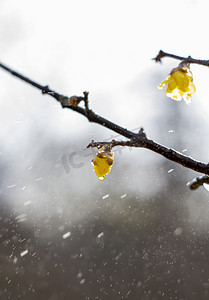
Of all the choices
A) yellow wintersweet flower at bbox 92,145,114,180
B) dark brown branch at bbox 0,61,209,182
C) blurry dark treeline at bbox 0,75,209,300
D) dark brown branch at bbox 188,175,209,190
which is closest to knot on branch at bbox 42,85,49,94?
dark brown branch at bbox 0,61,209,182

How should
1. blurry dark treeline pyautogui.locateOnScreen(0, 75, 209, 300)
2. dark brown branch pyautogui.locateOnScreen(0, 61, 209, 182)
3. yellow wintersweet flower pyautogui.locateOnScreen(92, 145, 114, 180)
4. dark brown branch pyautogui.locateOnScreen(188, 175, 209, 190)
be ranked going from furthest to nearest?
1. blurry dark treeline pyautogui.locateOnScreen(0, 75, 209, 300)
2. yellow wintersweet flower pyautogui.locateOnScreen(92, 145, 114, 180)
3. dark brown branch pyautogui.locateOnScreen(0, 61, 209, 182)
4. dark brown branch pyautogui.locateOnScreen(188, 175, 209, 190)

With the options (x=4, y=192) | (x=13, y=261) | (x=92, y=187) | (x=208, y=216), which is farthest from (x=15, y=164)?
(x=208, y=216)

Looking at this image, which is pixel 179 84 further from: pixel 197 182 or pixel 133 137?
pixel 197 182

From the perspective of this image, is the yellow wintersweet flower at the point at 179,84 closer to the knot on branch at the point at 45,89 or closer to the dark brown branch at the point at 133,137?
the dark brown branch at the point at 133,137

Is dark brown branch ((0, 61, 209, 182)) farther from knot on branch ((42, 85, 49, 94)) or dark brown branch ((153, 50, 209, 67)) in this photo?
dark brown branch ((153, 50, 209, 67))

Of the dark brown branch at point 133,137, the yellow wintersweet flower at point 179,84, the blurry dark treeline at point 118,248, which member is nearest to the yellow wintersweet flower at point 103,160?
the dark brown branch at point 133,137

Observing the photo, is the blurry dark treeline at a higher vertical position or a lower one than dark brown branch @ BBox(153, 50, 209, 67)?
lower
